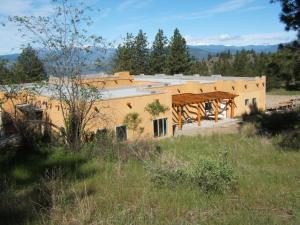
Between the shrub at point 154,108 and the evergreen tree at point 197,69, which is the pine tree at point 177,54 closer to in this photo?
the evergreen tree at point 197,69

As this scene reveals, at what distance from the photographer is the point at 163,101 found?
2969cm

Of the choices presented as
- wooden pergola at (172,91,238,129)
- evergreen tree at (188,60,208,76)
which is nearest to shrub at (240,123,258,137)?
wooden pergola at (172,91,238,129)

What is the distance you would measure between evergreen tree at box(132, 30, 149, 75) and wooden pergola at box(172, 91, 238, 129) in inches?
1135

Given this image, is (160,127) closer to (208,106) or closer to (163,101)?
(163,101)

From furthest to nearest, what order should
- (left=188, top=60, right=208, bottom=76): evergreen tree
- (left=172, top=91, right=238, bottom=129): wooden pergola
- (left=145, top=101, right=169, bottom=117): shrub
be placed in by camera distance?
(left=188, top=60, right=208, bottom=76): evergreen tree → (left=172, top=91, right=238, bottom=129): wooden pergola → (left=145, top=101, right=169, bottom=117): shrub

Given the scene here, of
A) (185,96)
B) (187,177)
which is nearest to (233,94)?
(185,96)

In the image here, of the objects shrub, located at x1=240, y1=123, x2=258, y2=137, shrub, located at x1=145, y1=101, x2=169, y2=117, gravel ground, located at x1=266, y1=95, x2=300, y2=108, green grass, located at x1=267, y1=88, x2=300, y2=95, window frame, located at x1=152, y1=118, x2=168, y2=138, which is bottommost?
gravel ground, located at x1=266, y1=95, x2=300, y2=108

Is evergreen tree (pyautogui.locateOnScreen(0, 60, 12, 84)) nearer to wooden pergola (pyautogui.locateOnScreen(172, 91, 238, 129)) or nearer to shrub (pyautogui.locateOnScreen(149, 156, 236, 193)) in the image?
shrub (pyautogui.locateOnScreen(149, 156, 236, 193))

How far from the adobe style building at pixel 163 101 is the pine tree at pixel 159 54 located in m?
17.9

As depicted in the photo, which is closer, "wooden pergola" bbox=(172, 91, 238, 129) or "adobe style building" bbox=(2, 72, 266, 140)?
"adobe style building" bbox=(2, 72, 266, 140)

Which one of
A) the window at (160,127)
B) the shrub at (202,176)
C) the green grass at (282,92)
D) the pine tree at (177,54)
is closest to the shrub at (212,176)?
the shrub at (202,176)

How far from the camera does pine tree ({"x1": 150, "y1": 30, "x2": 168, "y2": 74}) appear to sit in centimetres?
6475

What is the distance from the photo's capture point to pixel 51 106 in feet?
82.9

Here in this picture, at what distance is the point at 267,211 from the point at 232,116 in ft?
116
